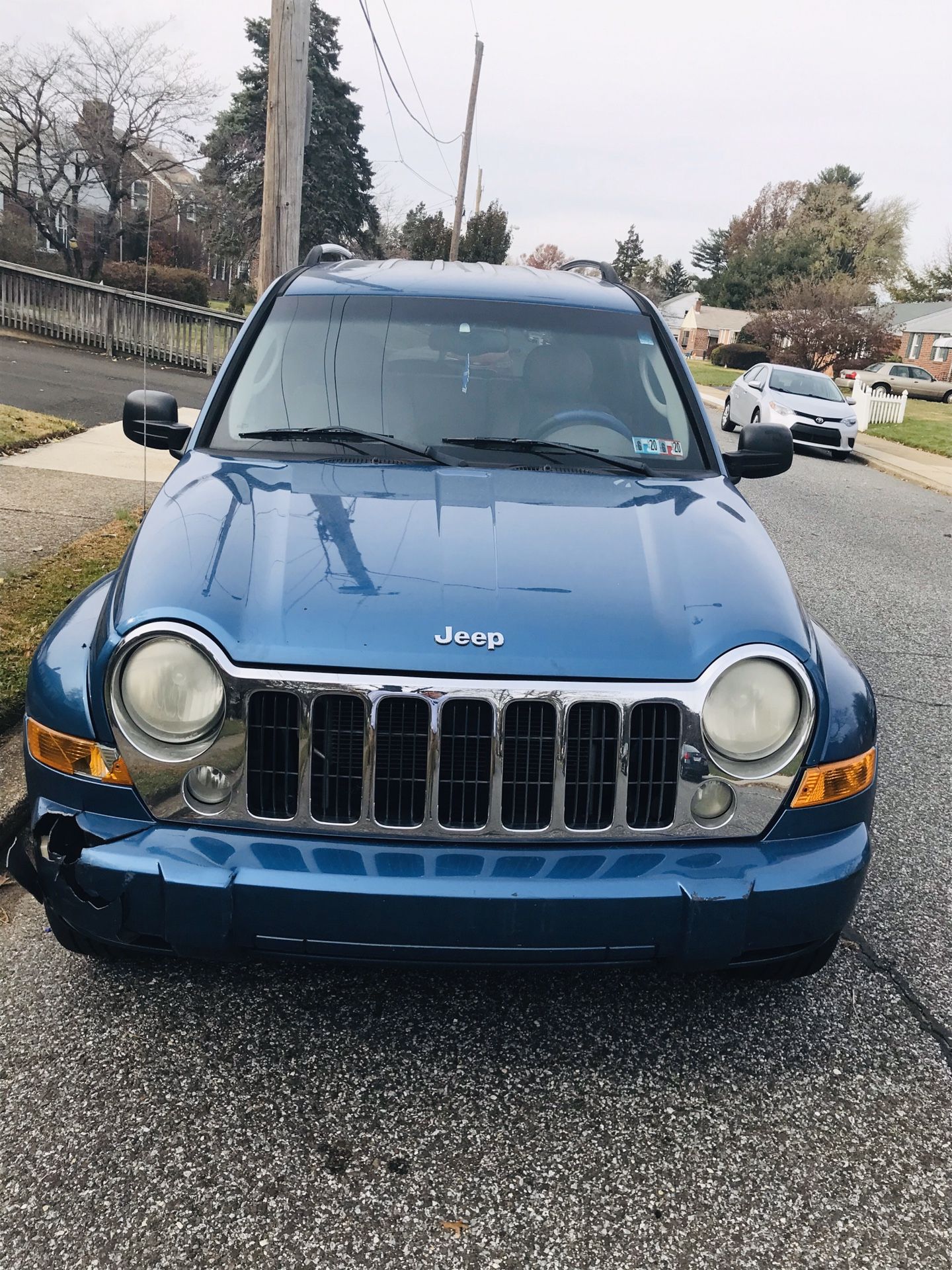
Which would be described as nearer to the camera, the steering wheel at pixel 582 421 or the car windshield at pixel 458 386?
the car windshield at pixel 458 386

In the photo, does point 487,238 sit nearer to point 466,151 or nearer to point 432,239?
point 432,239

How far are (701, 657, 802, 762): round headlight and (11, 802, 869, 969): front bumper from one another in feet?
0.75

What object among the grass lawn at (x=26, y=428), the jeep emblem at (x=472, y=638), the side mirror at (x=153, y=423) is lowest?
the grass lawn at (x=26, y=428)

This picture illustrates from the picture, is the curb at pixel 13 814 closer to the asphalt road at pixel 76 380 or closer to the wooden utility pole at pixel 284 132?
the wooden utility pole at pixel 284 132

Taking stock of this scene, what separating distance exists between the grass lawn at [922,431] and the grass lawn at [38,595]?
755 inches

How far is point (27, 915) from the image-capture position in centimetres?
325

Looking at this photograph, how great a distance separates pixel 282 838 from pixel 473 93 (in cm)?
4263

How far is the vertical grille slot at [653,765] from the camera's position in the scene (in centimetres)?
238

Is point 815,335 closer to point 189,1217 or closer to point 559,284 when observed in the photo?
point 559,284

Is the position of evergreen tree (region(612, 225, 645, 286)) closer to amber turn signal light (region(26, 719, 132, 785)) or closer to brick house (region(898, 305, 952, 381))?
brick house (region(898, 305, 952, 381))

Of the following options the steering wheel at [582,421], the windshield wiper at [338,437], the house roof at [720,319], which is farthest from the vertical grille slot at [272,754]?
the house roof at [720,319]

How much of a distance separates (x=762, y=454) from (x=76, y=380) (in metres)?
13.4

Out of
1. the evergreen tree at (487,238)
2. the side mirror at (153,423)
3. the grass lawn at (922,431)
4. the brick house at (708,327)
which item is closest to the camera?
the side mirror at (153,423)

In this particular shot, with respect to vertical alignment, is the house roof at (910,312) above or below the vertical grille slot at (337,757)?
above
